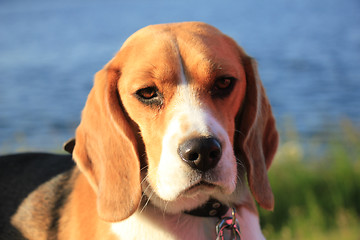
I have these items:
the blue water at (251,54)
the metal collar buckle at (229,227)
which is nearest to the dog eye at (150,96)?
the metal collar buckle at (229,227)

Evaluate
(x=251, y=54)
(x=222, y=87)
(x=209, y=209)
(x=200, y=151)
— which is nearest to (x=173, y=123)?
(x=200, y=151)

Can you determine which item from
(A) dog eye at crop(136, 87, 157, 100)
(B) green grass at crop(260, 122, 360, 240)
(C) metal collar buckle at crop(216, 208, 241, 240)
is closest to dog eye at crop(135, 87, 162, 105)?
(A) dog eye at crop(136, 87, 157, 100)

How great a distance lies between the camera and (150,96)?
304 centimetres

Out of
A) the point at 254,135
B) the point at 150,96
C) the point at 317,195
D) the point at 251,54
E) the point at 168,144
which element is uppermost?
the point at 150,96

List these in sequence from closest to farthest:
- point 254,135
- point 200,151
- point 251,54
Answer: point 200,151
point 254,135
point 251,54

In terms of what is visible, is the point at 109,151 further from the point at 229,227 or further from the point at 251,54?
the point at 251,54

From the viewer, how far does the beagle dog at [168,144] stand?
280cm

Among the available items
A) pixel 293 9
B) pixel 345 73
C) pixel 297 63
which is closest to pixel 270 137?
pixel 345 73

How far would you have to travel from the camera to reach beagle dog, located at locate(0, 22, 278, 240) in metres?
2.80

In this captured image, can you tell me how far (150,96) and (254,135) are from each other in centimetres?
78

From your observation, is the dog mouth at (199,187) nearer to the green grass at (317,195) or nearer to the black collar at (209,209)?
the black collar at (209,209)

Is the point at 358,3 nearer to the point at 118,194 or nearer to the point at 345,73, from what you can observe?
the point at 345,73

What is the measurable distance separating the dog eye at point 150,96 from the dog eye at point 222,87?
1.13ft

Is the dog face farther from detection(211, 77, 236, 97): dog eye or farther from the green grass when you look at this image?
the green grass
